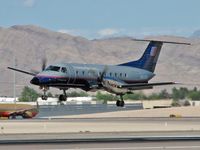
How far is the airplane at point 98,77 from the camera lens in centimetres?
7900

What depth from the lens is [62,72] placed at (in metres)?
80.1

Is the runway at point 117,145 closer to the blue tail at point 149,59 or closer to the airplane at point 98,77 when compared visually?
the airplane at point 98,77

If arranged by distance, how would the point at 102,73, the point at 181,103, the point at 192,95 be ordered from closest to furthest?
the point at 102,73, the point at 181,103, the point at 192,95

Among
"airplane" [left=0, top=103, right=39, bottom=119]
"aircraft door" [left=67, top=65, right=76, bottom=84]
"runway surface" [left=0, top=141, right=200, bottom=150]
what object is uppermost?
"aircraft door" [left=67, top=65, right=76, bottom=84]

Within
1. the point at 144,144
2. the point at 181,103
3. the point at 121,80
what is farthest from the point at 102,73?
the point at 181,103

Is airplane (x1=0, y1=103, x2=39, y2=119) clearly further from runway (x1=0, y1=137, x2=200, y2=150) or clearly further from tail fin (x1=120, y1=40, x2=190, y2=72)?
runway (x1=0, y1=137, x2=200, y2=150)

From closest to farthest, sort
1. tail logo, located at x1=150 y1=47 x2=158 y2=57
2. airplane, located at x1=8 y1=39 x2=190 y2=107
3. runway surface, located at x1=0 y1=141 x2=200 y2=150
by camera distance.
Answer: runway surface, located at x1=0 y1=141 x2=200 y2=150 → airplane, located at x1=8 y1=39 x2=190 y2=107 → tail logo, located at x1=150 y1=47 x2=158 y2=57

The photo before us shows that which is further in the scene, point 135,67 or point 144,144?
point 135,67

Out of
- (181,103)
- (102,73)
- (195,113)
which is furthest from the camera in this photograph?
(181,103)

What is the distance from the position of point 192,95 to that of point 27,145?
467ft

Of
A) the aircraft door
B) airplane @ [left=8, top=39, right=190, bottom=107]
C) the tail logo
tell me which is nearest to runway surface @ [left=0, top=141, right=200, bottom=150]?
airplane @ [left=8, top=39, right=190, bottom=107]

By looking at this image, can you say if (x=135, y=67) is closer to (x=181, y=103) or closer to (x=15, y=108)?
(x=15, y=108)

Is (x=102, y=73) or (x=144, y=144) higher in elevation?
(x=102, y=73)

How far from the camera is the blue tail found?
91125 millimetres
